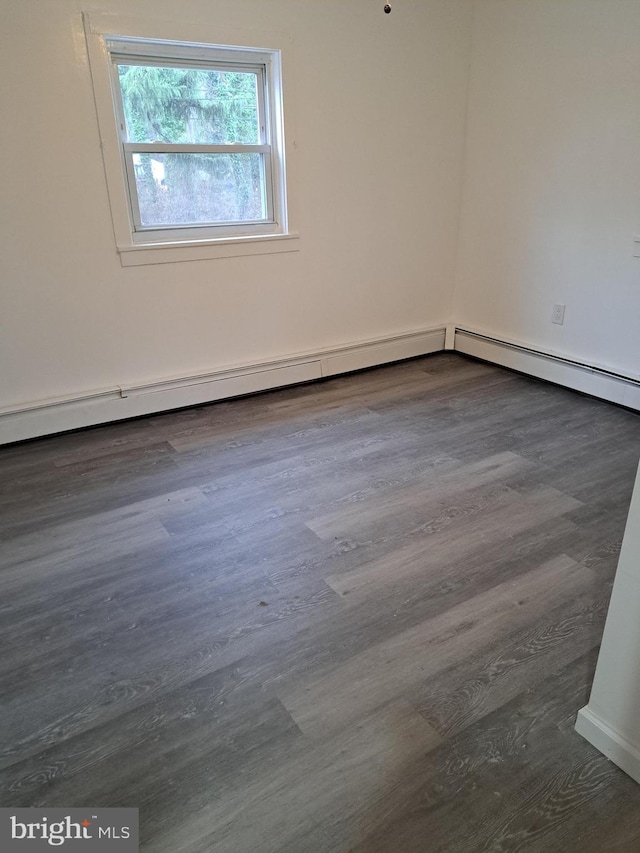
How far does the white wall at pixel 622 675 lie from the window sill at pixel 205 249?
101 inches

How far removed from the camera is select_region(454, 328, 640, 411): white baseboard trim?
3.27 metres

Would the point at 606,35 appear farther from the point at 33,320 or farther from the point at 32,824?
the point at 32,824

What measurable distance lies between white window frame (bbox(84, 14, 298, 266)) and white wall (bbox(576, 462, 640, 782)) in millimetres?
2591

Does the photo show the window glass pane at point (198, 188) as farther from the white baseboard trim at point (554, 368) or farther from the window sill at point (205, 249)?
the white baseboard trim at point (554, 368)

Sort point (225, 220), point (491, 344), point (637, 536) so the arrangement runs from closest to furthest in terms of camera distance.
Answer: point (637, 536), point (225, 220), point (491, 344)

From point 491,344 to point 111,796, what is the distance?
345 cm

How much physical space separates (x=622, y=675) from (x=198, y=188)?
2.89m

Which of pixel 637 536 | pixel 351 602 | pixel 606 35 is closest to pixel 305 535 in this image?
pixel 351 602

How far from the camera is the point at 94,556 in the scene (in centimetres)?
217

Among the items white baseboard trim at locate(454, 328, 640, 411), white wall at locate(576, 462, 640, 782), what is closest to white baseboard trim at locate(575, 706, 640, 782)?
white wall at locate(576, 462, 640, 782)

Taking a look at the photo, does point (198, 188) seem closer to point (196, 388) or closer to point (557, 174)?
point (196, 388)

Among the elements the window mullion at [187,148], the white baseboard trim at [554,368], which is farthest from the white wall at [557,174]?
the window mullion at [187,148]

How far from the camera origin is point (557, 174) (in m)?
3.37

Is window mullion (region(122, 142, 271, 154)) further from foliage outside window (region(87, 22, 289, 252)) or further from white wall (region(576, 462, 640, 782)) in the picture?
white wall (region(576, 462, 640, 782))
